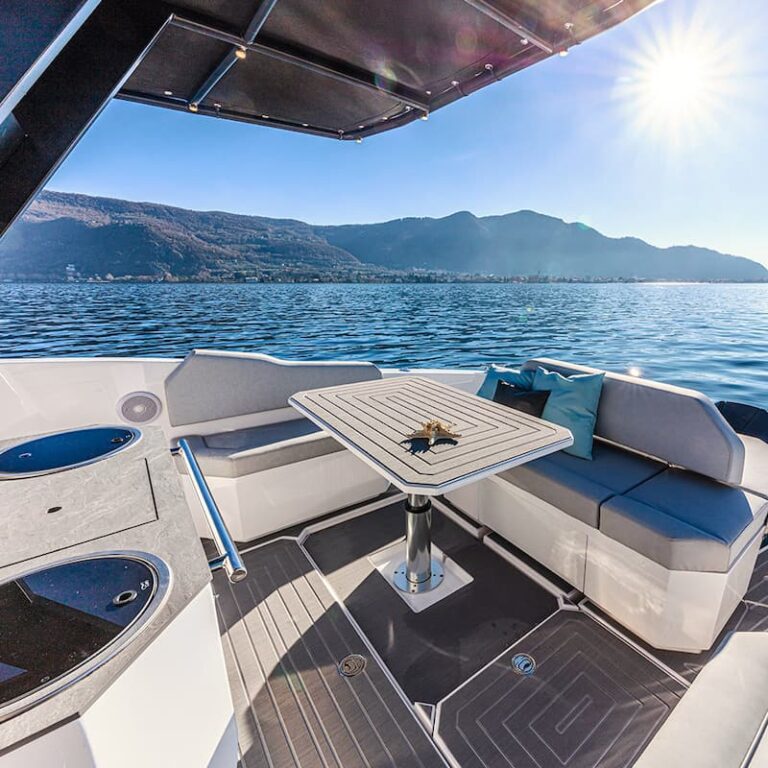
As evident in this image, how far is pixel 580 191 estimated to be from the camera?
43.4ft

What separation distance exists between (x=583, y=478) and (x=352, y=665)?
117cm

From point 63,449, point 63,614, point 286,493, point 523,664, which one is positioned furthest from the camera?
point 286,493

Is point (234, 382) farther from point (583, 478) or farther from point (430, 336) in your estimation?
point (430, 336)

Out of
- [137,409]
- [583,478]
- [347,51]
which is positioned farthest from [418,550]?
[347,51]

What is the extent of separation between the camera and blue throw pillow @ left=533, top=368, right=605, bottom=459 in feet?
6.18

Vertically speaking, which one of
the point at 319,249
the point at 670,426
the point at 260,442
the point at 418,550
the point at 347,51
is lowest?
the point at 418,550

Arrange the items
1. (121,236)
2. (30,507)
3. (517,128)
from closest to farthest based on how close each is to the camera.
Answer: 1. (30,507)
2. (517,128)
3. (121,236)

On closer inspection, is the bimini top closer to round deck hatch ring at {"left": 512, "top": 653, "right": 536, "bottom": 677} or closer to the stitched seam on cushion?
the stitched seam on cushion

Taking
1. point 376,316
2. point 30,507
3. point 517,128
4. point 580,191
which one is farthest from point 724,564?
point 580,191

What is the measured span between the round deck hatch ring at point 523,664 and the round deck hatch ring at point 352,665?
53 centimetres

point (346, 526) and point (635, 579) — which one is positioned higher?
point (635, 579)

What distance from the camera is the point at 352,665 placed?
54.1 inches

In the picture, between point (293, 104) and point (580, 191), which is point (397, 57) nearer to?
point (293, 104)

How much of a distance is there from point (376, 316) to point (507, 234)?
35879 millimetres
